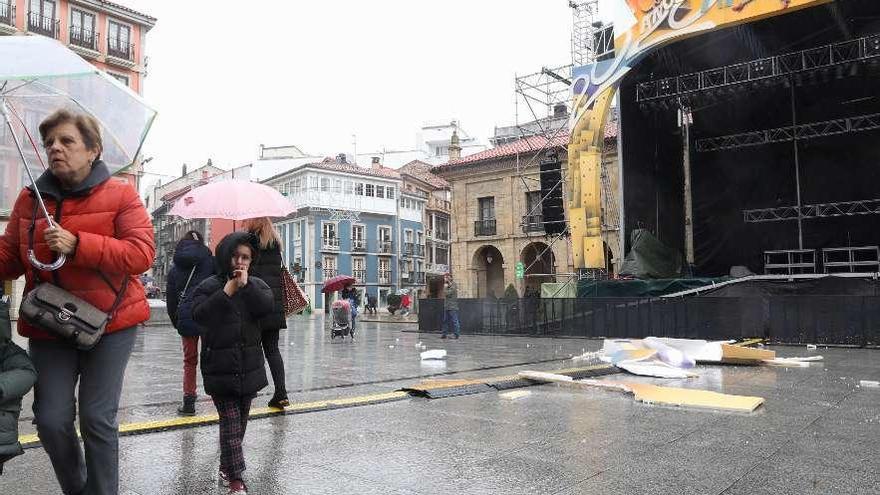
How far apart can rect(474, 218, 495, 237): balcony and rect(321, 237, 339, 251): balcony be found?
22170mm

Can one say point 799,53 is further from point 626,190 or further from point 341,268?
point 341,268

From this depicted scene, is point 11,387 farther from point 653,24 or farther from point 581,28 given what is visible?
point 581,28

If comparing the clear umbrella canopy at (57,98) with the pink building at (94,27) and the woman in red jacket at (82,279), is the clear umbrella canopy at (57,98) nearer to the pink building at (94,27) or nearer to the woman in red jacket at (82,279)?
the woman in red jacket at (82,279)

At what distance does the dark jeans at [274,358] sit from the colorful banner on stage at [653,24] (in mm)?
12692

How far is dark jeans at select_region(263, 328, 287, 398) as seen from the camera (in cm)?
544

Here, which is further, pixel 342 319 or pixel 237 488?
pixel 342 319

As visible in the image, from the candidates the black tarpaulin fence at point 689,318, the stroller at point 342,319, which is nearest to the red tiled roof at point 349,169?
the black tarpaulin fence at point 689,318

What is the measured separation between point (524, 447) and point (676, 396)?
2.39 meters

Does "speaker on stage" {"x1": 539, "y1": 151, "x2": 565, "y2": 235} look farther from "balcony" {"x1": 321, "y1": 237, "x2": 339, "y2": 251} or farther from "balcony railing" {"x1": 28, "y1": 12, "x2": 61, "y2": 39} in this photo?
"balcony" {"x1": 321, "y1": 237, "x2": 339, "y2": 251}

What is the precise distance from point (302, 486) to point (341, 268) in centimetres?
5146

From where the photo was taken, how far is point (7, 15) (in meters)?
33.2

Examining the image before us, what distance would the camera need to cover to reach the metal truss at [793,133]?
17.0 m

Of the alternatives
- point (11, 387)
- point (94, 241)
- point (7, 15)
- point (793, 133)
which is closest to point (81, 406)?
point (11, 387)

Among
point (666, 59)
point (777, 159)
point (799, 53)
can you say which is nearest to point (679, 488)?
point (799, 53)
